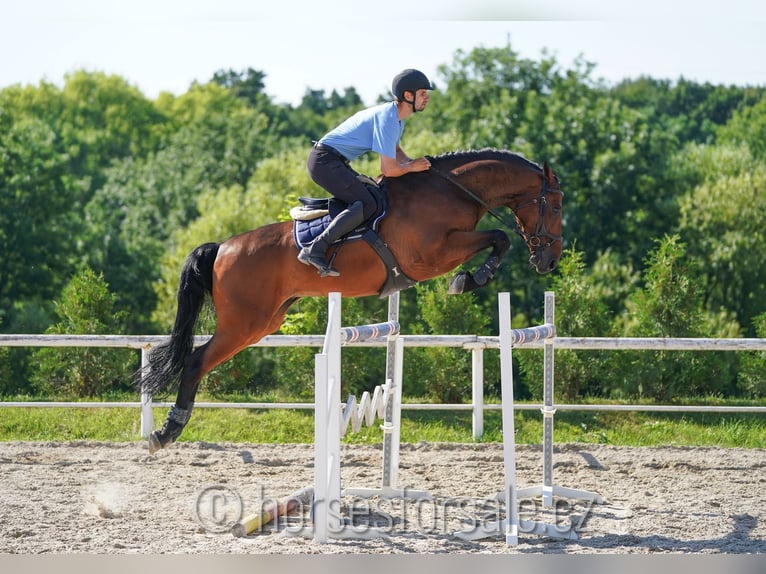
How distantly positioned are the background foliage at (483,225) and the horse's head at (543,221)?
2616 mm

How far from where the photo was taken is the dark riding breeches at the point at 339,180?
5555mm

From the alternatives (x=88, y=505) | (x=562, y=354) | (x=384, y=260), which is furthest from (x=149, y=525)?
(x=562, y=354)

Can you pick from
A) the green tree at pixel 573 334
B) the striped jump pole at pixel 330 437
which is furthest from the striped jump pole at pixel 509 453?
the green tree at pixel 573 334

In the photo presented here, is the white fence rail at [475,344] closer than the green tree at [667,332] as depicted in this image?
Yes

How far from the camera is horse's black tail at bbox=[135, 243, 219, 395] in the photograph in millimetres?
6242

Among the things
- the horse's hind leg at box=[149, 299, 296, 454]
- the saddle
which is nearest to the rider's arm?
the saddle

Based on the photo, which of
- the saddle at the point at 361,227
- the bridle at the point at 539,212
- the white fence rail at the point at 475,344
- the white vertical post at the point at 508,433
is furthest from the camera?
the white fence rail at the point at 475,344

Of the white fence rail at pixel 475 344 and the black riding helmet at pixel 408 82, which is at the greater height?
the black riding helmet at pixel 408 82

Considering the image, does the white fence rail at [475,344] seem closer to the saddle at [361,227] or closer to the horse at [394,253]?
the horse at [394,253]

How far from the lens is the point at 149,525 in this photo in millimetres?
5281

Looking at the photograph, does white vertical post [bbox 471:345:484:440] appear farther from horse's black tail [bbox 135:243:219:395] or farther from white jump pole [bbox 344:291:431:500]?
horse's black tail [bbox 135:243:219:395]

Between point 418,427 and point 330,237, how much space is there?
13.5 ft

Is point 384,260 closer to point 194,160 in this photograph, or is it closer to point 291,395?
point 291,395

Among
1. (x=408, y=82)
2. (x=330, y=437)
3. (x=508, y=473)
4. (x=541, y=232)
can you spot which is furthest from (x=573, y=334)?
(x=330, y=437)
